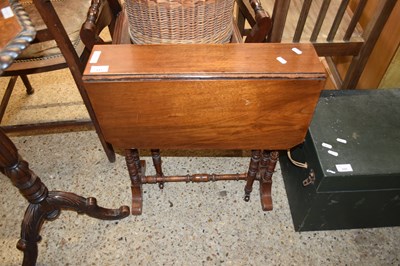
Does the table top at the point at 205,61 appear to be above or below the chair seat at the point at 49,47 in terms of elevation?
above

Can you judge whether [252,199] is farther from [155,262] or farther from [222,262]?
[155,262]

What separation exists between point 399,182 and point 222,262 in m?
0.78

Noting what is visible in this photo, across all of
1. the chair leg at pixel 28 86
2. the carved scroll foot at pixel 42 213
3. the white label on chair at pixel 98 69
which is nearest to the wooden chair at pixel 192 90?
the white label on chair at pixel 98 69

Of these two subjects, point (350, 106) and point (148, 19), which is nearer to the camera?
point (148, 19)

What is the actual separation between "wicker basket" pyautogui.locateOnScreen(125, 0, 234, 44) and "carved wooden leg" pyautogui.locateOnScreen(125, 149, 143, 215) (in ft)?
1.71

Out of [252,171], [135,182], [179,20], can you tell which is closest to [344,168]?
[252,171]

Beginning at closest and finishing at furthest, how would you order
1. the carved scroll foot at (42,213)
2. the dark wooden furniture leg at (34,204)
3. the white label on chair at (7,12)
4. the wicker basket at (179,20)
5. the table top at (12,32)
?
the table top at (12,32) → the white label on chair at (7,12) → the wicker basket at (179,20) → the dark wooden furniture leg at (34,204) → the carved scroll foot at (42,213)

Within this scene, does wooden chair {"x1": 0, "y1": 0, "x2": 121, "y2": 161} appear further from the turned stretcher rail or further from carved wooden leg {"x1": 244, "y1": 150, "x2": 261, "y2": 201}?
carved wooden leg {"x1": 244, "y1": 150, "x2": 261, "y2": 201}

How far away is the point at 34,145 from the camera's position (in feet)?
5.84

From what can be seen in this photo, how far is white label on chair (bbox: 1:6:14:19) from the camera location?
2.76ft

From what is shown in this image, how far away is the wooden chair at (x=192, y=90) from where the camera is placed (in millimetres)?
937

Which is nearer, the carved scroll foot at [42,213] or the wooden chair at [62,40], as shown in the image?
the wooden chair at [62,40]

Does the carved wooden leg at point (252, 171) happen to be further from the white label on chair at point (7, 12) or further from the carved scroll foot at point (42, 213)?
the white label on chair at point (7, 12)

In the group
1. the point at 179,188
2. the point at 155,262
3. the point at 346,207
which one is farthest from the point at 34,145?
the point at 346,207
